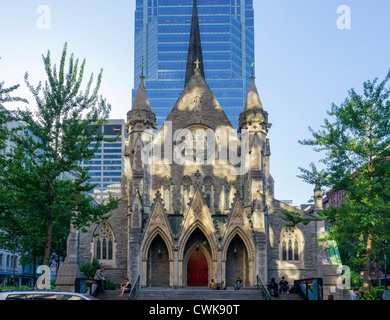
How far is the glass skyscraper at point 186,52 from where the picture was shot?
125562mm

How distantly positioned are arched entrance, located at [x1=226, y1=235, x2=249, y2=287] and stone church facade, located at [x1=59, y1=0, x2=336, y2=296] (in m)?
0.07

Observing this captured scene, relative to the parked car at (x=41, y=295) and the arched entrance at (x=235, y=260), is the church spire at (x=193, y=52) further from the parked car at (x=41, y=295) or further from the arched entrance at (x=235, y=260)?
the parked car at (x=41, y=295)

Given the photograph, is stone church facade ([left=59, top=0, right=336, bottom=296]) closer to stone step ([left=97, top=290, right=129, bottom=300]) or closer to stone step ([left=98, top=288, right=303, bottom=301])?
stone step ([left=98, top=288, right=303, bottom=301])

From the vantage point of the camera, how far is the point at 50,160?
20.9 meters

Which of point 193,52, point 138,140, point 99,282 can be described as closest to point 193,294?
point 99,282

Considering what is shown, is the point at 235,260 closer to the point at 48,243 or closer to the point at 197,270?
the point at 197,270

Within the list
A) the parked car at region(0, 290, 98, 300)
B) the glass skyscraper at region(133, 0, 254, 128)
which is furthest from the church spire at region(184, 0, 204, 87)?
the glass skyscraper at region(133, 0, 254, 128)

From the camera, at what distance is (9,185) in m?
20.5

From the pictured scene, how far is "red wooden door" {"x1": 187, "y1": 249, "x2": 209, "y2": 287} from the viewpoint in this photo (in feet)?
109

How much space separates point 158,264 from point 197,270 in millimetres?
2847
